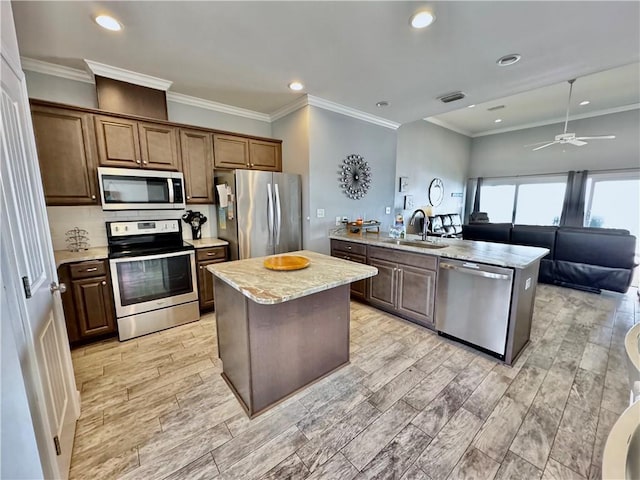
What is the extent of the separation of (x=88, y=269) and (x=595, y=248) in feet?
20.6

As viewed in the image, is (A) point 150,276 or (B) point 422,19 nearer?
(B) point 422,19

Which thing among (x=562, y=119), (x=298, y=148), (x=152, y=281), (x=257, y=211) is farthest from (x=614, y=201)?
(x=152, y=281)

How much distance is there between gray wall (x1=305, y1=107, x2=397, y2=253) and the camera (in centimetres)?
358

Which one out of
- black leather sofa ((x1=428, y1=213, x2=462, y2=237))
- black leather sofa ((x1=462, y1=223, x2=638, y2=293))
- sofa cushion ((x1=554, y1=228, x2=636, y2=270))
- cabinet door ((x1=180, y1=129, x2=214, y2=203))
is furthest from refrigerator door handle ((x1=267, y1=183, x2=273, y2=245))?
sofa cushion ((x1=554, y1=228, x2=636, y2=270))

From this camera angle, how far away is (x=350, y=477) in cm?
135

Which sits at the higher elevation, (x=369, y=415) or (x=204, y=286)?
(x=204, y=286)

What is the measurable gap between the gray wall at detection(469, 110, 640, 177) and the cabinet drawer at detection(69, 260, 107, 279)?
8.87m

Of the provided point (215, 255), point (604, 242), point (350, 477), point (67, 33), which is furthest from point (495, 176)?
point (67, 33)

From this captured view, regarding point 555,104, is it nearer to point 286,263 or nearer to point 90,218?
point 286,263

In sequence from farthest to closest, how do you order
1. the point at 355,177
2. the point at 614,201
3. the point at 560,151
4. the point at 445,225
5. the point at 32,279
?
1. the point at 445,225
2. the point at 560,151
3. the point at 614,201
4. the point at 355,177
5. the point at 32,279

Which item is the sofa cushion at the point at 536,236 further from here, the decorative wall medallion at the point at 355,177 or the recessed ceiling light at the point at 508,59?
the recessed ceiling light at the point at 508,59

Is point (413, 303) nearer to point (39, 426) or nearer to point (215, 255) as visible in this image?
point (215, 255)

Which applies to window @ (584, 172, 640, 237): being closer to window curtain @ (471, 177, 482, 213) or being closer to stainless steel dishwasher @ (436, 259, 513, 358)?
window curtain @ (471, 177, 482, 213)

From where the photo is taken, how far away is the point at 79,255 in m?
2.53
